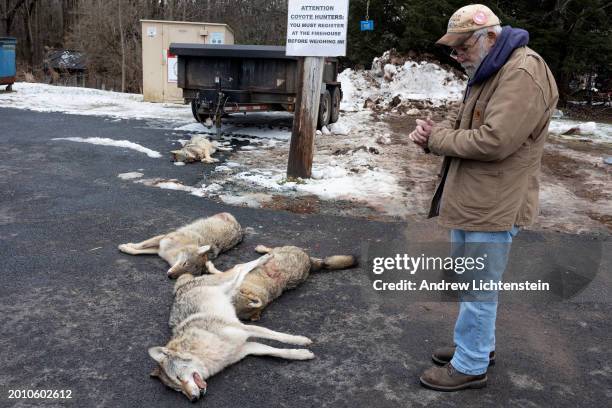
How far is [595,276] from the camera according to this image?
5227 millimetres

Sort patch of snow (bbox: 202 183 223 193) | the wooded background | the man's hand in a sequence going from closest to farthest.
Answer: the man's hand → patch of snow (bbox: 202 183 223 193) → the wooded background

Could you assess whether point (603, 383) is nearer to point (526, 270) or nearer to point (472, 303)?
point (472, 303)

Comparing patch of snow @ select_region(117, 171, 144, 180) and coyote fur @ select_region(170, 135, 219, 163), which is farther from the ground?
coyote fur @ select_region(170, 135, 219, 163)

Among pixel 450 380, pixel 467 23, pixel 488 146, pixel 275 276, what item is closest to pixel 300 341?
pixel 275 276

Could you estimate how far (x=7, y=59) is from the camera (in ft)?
60.6

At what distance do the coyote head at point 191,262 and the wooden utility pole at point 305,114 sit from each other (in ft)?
12.1

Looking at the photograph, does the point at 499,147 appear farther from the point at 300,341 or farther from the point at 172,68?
the point at 172,68

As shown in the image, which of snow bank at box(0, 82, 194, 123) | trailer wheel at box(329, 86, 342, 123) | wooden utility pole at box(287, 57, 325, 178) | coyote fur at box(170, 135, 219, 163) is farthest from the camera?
snow bank at box(0, 82, 194, 123)

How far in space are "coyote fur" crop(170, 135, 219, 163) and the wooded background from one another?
39.5 ft

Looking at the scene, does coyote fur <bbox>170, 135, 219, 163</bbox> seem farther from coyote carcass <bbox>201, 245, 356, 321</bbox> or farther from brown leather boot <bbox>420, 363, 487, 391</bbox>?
brown leather boot <bbox>420, 363, 487, 391</bbox>

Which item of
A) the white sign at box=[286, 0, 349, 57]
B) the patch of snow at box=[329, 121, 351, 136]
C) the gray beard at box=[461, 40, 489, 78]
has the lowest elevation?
the patch of snow at box=[329, 121, 351, 136]

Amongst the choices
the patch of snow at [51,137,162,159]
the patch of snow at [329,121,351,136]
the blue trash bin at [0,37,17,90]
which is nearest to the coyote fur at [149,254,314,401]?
the patch of snow at [51,137,162,159]

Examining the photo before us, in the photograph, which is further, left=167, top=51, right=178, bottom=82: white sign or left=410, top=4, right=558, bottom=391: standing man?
left=167, top=51, right=178, bottom=82: white sign

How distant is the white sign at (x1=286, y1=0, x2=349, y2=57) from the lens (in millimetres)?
7934
